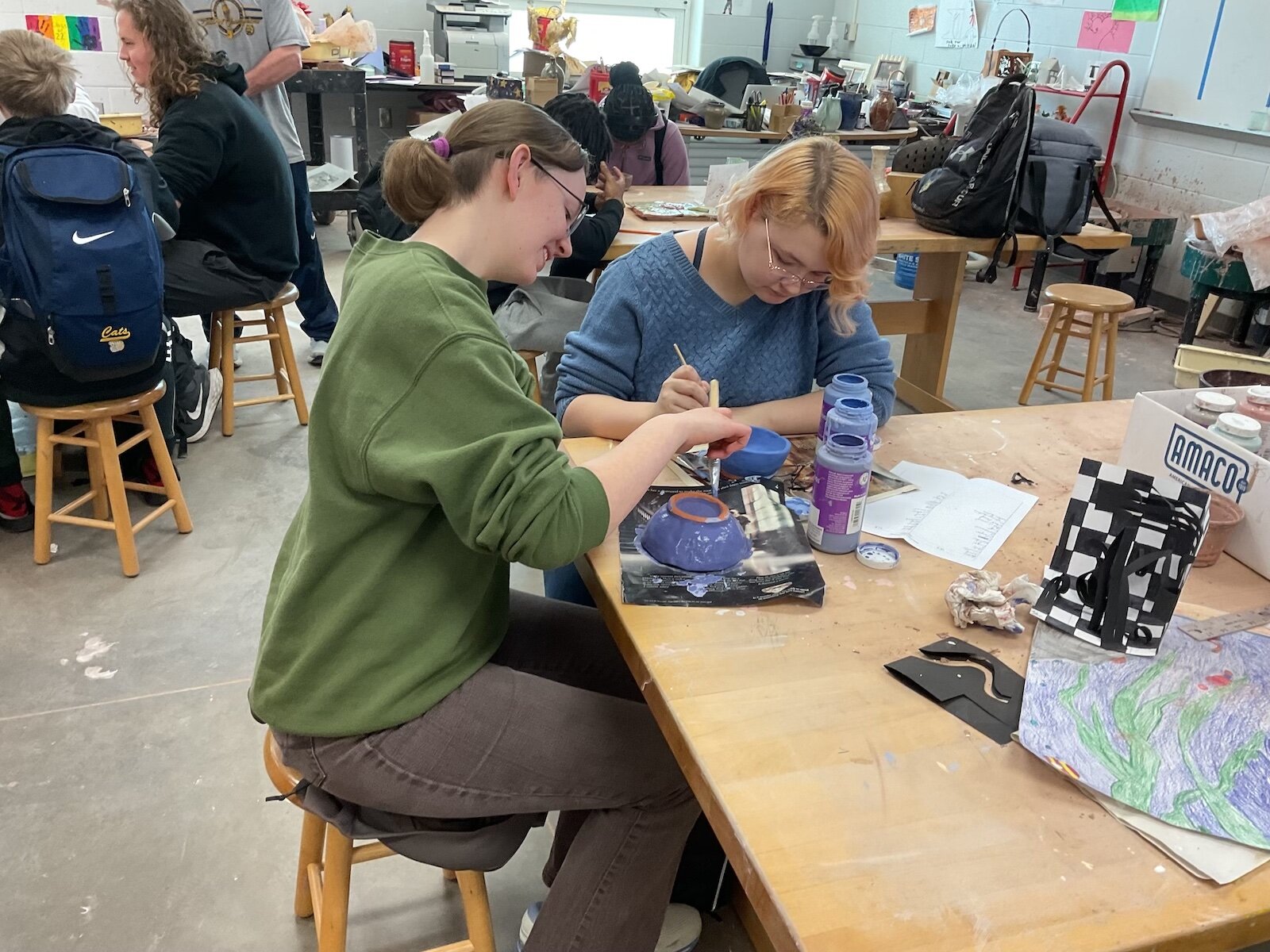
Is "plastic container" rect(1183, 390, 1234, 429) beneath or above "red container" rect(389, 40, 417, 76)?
beneath

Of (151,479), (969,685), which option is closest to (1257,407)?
(969,685)

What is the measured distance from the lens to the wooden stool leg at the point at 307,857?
147 centimetres

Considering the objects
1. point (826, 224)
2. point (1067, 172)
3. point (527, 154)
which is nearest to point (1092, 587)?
point (826, 224)

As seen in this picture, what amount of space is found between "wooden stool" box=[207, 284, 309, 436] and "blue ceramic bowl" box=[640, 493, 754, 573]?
236 centimetres

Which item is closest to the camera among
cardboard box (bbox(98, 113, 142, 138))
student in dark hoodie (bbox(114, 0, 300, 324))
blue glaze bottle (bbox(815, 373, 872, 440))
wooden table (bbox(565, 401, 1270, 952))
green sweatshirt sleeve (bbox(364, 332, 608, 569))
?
wooden table (bbox(565, 401, 1270, 952))

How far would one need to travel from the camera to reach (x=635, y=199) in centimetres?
359

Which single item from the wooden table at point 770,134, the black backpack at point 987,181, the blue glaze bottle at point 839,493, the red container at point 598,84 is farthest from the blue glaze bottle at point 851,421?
Answer: the wooden table at point 770,134

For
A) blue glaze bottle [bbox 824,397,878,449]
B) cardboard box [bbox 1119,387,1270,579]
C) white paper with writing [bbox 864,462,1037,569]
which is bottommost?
white paper with writing [bbox 864,462,1037,569]

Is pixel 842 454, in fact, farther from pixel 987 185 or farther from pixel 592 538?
pixel 987 185

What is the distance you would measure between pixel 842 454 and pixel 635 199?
2640mm

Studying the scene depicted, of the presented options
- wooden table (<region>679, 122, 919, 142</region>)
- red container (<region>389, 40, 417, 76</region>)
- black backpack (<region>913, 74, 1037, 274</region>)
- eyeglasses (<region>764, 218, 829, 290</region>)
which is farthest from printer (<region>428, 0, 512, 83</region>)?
eyeglasses (<region>764, 218, 829, 290</region>)

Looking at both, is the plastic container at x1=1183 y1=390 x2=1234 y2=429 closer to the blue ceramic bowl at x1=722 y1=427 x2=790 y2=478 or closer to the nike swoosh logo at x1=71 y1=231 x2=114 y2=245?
the blue ceramic bowl at x1=722 y1=427 x2=790 y2=478

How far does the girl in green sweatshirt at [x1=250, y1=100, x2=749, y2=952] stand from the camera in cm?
Answer: 100

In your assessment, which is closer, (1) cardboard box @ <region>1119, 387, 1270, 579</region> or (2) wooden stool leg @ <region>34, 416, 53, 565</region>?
(1) cardboard box @ <region>1119, 387, 1270, 579</region>
